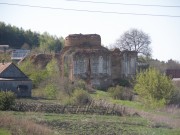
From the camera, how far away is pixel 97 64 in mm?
51062

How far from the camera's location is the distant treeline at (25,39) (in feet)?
287

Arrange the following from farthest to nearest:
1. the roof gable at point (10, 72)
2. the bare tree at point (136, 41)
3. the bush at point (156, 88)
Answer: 1. the bare tree at point (136, 41)
2. the roof gable at point (10, 72)
3. the bush at point (156, 88)

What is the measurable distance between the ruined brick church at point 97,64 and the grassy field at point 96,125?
2270cm

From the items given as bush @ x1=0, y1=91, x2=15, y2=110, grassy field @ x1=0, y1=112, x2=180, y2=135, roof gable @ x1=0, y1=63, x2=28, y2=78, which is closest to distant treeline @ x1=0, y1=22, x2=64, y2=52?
roof gable @ x1=0, y1=63, x2=28, y2=78

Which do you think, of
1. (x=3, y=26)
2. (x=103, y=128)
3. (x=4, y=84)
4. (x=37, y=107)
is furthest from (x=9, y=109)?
(x=3, y=26)

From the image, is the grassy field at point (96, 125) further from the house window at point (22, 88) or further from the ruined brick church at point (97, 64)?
the ruined brick church at point (97, 64)

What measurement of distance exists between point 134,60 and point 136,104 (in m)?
19.2

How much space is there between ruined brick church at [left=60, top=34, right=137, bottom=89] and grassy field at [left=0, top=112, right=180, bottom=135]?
22704 millimetres

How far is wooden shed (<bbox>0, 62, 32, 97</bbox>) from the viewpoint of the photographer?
38344 millimetres

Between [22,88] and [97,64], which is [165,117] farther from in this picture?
[97,64]

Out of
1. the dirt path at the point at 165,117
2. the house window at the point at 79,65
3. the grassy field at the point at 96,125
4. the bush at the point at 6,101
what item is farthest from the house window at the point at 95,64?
the bush at the point at 6,101

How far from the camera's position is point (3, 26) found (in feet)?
283

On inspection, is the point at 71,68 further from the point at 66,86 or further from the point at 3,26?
the point at 3,26

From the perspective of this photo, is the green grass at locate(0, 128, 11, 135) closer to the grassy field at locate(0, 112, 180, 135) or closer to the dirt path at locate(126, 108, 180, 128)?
the grassy field at locate(0, 112, 180, 135)
